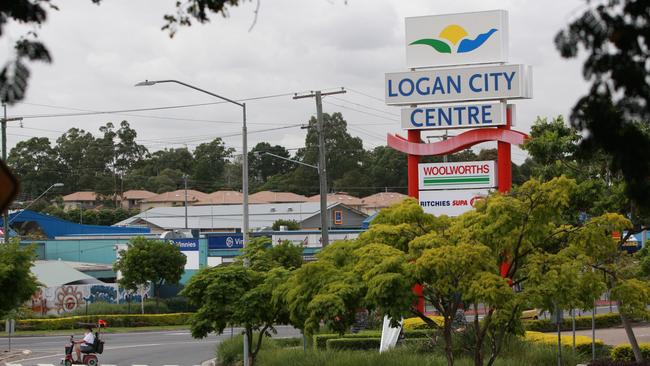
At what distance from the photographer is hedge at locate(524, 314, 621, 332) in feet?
125

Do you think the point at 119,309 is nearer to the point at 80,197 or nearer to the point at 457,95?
the point at 457,95

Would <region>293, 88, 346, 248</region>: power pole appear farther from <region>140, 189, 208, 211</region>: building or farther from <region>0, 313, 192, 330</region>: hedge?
<region>140, 189, 208, 211</region>: building

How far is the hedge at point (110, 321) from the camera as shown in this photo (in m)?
48.4

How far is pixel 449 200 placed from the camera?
38.7m

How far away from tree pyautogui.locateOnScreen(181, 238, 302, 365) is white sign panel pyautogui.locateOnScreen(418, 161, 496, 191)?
1342 centimetres

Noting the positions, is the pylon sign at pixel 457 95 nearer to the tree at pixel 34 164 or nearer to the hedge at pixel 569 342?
the hedge at pixel 569 342

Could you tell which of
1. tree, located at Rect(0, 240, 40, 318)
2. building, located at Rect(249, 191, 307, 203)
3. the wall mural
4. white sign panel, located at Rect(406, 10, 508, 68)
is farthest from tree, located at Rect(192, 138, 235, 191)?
tree, located at Rect(0, 240, 40, 318)

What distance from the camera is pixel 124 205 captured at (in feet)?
445

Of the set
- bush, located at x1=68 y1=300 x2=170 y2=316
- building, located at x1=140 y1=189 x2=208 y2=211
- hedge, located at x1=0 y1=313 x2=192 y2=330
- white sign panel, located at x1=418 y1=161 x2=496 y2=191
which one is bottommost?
hedge, located at x1=0 y1=313 x2=192 y2=330

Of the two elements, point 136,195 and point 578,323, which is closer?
point 578,323

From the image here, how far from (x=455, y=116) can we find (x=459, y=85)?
1.14 metres

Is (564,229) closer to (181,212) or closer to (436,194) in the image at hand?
(436,194)

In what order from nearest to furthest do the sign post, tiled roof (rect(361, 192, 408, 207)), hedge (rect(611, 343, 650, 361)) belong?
hedge (rect(611, 343, 650, 361)) < the sign post < tiled roof (rect(361, 192, 408, 207))

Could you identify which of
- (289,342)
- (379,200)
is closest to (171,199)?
(379,200)
